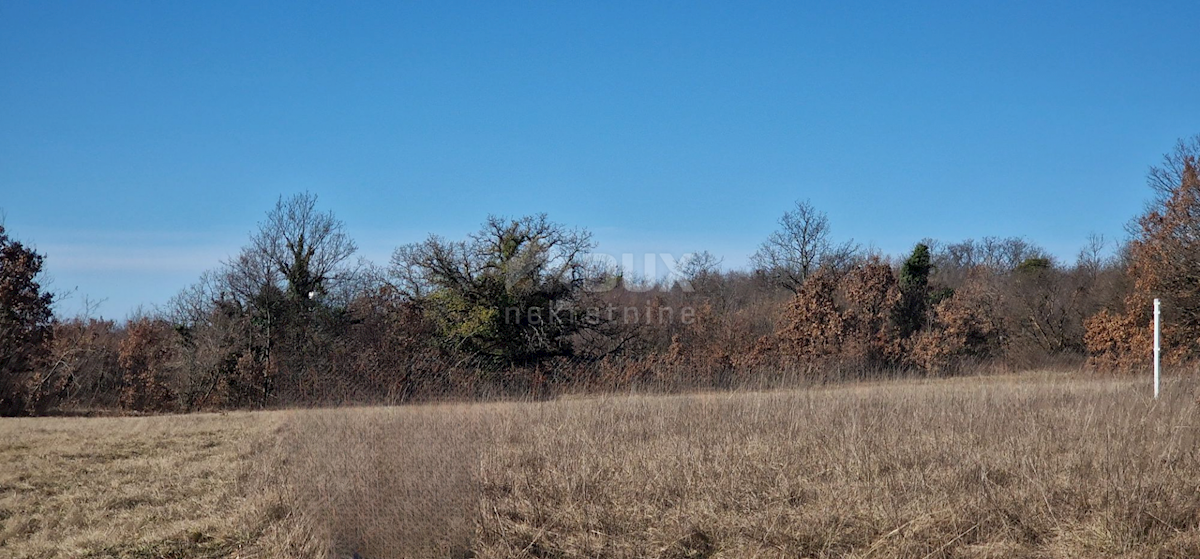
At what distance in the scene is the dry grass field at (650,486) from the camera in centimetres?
654

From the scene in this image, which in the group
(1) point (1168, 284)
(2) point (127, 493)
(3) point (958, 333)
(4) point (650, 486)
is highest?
(1) point (1168, 284)

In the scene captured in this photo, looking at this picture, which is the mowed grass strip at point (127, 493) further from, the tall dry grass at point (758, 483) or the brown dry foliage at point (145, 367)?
the brown dry foliage at point (145, 367)

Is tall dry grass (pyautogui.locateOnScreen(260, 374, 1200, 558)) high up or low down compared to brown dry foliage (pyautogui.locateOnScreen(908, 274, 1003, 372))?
down

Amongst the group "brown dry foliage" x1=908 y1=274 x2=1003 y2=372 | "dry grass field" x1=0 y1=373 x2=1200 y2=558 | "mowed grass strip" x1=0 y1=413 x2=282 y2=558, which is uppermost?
"brown dry foliage" x1=908 y1=274 x2=1003 y2=372

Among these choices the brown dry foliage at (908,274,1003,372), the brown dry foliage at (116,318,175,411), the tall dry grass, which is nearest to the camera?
the tall dry grass

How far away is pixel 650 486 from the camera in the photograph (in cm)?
778

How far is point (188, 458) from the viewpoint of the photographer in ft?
35.6

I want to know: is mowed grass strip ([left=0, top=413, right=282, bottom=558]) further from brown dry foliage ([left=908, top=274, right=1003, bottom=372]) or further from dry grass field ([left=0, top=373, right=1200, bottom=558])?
brown dry foliage ([left=908, top=274, right=1003, bottom=372])

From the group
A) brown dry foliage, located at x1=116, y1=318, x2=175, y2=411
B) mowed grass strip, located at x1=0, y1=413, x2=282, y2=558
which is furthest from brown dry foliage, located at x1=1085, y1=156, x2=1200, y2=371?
brown dry foliage, located at x1=116, y1=318, x2=175, y2=411

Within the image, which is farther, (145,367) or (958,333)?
(958,333)

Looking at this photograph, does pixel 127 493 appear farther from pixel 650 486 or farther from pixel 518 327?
pixel 518 327

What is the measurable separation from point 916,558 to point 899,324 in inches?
1007

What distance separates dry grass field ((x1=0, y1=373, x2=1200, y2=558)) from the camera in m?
6.54

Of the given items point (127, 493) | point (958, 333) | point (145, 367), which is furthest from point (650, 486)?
point (145, 367)
